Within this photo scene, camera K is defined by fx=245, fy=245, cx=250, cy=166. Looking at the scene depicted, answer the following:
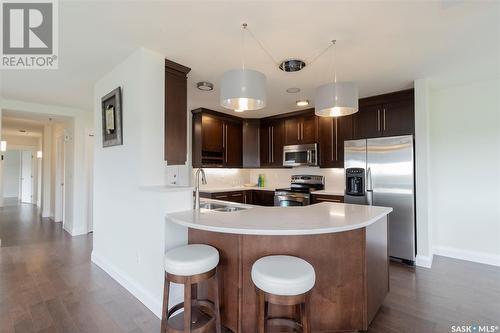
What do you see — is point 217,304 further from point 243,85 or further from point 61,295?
point 61,295

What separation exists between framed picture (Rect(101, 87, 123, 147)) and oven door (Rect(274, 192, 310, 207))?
3.02 m

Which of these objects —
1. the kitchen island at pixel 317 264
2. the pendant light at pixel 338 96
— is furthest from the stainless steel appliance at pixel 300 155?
the kitchen island at pixel 317 264

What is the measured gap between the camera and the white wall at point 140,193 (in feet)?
7.17

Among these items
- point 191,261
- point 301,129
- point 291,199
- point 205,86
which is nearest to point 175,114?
point 205,86

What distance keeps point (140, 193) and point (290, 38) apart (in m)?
2.01

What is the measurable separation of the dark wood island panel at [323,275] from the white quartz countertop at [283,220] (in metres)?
0.12

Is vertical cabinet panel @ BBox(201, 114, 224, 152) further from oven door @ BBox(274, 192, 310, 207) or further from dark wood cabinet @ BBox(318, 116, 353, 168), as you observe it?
dark wood cabinet @ BBox(318, 116, 353, 168)

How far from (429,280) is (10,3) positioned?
4693mm

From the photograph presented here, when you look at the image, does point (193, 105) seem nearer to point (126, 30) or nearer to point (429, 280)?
point (126, 30)

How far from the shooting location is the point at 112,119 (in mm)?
Result: 2809

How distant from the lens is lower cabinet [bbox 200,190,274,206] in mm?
4758

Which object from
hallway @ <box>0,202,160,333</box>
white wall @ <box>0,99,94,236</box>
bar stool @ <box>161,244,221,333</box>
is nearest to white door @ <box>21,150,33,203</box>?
white wall @ <box>0,99,94,236</box>

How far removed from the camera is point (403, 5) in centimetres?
178

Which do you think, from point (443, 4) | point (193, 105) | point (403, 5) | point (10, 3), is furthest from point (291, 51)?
point (193, 105)
